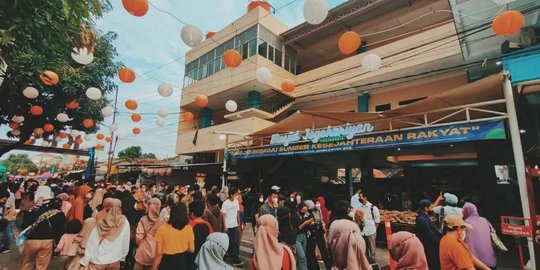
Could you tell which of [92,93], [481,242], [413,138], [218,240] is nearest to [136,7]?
[218,240]

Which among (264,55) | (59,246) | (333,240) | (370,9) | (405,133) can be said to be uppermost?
(370,9)

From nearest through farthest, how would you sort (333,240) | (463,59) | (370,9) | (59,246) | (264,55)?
(333,240)
(59,246)
(463,59)
(370,9)
(264,55)

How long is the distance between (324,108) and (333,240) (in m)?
12.4

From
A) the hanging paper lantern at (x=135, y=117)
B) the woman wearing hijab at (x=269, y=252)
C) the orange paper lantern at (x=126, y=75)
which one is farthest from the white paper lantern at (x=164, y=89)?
the woman wearing hijab at (x=269, y=252)

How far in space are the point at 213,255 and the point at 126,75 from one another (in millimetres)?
5953

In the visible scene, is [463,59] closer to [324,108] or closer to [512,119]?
[512,119]

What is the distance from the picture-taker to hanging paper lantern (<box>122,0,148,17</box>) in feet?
14.4

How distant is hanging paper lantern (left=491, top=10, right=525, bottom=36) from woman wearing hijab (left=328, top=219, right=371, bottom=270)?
4.74 meters

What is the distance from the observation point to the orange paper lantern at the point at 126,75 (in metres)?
6.94

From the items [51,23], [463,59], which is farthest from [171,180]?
[463,59]

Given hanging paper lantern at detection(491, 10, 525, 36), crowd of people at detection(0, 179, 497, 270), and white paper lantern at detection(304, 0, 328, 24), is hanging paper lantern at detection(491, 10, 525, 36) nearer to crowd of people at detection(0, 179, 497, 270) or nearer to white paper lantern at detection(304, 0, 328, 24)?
white paper lantern at detection(304, 0, 328, 24)

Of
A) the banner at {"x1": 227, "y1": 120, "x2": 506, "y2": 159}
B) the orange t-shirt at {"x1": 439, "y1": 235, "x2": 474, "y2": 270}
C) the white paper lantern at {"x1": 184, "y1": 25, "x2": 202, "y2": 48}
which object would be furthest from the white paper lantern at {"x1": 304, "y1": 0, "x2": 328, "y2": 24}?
the orange t-shirt at {"x1": 439, "y1": 235, "x2": 474, "y2": 270}

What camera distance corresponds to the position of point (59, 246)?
378 cm

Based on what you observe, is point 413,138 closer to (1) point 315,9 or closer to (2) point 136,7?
(1) point 315,9
